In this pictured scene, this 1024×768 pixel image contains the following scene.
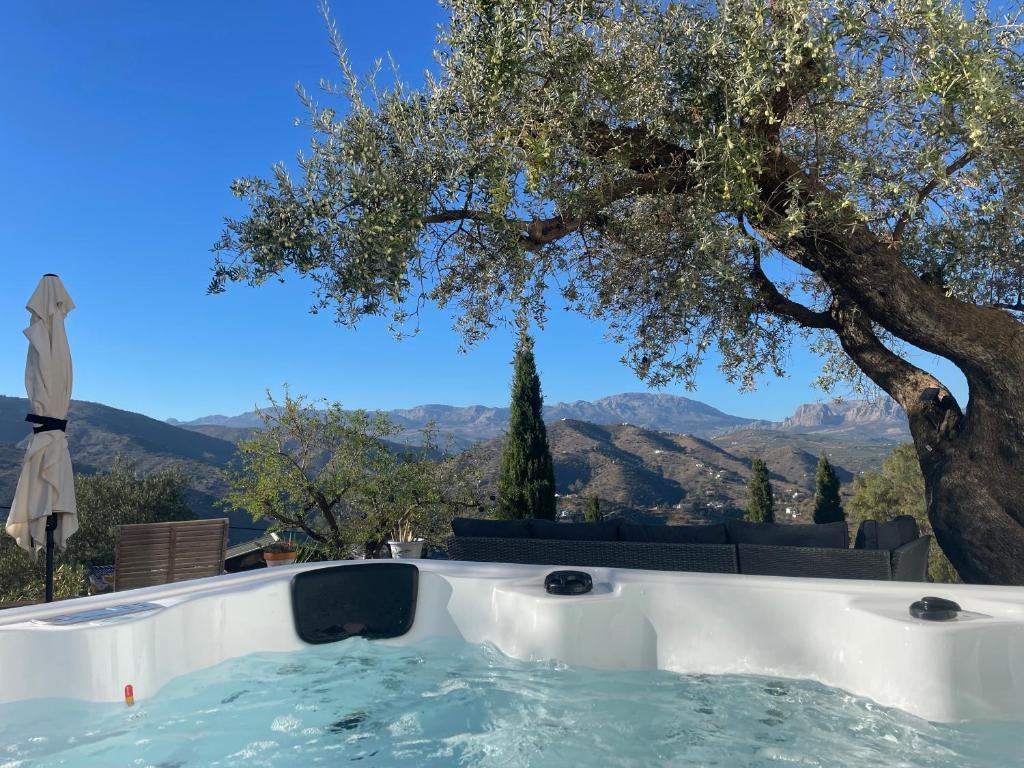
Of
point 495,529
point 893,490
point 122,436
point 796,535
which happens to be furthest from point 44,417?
point 122,436

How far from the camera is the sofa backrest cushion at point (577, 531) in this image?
508 centimetres

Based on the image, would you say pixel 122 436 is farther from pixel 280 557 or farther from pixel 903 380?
pixel 903 380

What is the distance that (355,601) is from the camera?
161 inches

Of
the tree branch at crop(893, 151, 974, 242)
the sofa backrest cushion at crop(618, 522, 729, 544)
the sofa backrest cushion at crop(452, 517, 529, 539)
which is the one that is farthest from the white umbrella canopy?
the tree branch at crop(893, 151, 974, 242)

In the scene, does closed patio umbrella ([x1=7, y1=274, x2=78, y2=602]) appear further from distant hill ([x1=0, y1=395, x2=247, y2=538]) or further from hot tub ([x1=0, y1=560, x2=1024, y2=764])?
distant hill ([x1=0, y1=395, x2=247, y2=538])

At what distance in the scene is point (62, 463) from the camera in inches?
187

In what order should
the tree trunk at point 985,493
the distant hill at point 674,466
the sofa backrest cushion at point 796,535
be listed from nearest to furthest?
the sofa backrest cushion at point 796,535, the tree trunk at point 985,493, the distant hill at point 674,466

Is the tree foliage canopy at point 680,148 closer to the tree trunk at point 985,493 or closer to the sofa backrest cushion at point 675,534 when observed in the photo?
the tree trunk at point 985,493

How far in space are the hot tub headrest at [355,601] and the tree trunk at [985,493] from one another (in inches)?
198

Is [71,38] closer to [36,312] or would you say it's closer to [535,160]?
[36,312]

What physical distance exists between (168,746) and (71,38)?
1285 cm

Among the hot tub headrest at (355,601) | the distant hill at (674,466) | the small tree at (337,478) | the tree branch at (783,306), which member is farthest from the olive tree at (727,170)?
the distant hill at (674,466)

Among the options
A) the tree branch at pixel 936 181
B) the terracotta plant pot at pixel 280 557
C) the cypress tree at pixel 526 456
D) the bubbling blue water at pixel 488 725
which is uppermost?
the tree branch at pixel 936 181

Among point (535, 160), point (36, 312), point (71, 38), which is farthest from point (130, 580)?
point (71, 38)
